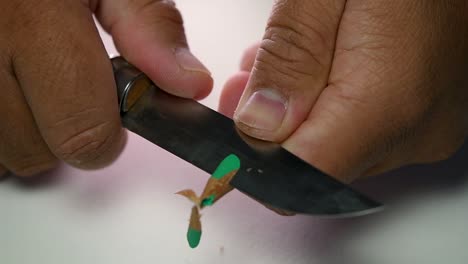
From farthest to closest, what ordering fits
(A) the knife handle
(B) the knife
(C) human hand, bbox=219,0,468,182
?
(A) the knife handle < (C) human hand, bbox=219,0,468,182 < (B) the knife

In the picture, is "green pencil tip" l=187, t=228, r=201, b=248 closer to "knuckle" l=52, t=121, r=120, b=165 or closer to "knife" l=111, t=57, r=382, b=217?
"knife" l=111, t=57, r=382, b=217


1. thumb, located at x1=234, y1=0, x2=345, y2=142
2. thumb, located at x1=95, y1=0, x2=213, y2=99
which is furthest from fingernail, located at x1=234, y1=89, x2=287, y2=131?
thumb, located at x1=95, y1=0, x2=213, y2=99

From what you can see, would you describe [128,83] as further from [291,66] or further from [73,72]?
[291,66]

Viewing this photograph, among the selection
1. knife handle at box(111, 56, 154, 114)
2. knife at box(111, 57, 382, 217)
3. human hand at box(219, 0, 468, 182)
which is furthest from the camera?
knife handle at box(111, 56, 154, 114)

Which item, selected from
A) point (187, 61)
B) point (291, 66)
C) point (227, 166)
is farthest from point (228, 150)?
point (187, 61)

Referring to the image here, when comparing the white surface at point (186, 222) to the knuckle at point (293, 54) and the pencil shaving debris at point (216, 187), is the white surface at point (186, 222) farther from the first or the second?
the knuckle at point (293, 54)

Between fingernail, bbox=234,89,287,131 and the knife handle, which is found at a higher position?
fingernail, bbox=234,89,287,131
